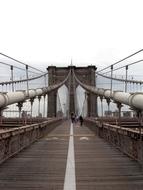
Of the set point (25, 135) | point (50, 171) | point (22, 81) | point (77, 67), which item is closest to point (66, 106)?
point (77, 67)

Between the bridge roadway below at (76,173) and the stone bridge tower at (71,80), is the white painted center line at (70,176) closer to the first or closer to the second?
the bridge roadway below at (76,173)

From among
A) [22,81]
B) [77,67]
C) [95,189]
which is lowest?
[95,189]

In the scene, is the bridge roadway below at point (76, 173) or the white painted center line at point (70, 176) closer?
the white painted center line at point (70, 176)

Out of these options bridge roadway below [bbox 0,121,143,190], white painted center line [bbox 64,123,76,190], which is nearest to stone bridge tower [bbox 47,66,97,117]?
bridge roadway below [bbox 0,121,143,190]

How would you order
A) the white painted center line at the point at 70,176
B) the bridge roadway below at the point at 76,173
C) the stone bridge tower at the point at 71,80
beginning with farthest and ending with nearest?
the stone bridge tower at the point at 71,80 < the bridge roadway below at the point at 76,173 < the white painted center line at the point at 70,176

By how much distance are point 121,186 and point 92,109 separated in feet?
307

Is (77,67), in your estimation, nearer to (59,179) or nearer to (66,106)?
(66,106)

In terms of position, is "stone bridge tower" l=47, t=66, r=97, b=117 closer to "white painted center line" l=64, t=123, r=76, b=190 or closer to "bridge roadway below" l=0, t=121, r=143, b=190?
"bridge roadway below" l=0, t=121, r=143, b=190

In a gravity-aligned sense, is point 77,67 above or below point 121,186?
above

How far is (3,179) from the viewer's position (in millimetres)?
9609

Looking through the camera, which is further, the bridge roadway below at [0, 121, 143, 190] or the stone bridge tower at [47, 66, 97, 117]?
the stone bridge tower at [47, 66, 97, 117]

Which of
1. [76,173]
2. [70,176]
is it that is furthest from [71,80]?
[70,176]

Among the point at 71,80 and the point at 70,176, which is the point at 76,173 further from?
the point at 71,80

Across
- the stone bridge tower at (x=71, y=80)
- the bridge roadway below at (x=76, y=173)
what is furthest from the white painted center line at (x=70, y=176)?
the stone bridge tower at (x=71, y=80)
